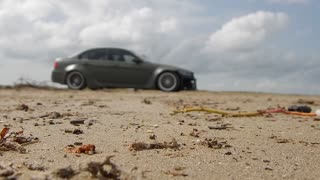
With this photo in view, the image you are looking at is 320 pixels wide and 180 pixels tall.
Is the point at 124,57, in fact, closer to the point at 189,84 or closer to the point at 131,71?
the point at 131,71

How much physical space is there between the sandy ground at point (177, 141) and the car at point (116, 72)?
7.68 metres

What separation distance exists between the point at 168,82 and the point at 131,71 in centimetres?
109

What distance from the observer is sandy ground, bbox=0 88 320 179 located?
157 inches

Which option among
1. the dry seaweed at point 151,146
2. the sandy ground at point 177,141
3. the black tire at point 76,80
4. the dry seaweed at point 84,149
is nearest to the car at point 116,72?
the black tire at point 76,80

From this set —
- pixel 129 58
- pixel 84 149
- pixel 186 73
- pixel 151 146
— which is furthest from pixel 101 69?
pixel 84 149

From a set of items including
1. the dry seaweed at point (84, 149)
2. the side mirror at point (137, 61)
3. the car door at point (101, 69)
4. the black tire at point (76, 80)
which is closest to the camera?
the dry seaweed at point (84, 149)

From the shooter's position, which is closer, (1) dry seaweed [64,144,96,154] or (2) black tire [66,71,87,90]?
(1) dry seaweed [64,144,96,154]

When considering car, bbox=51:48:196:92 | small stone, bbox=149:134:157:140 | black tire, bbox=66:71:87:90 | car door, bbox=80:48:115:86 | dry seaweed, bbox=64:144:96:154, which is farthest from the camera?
black tire, bbox=66:71:87:90

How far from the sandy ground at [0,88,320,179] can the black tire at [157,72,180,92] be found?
758 centimetres

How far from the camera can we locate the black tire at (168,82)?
16.0 meters

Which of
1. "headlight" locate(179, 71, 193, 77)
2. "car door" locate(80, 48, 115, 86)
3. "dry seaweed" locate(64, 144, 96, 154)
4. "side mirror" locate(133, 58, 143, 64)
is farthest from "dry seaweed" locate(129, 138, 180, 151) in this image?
"car door" locate(80, 48, 115, 86)

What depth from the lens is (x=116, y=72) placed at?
16.5m

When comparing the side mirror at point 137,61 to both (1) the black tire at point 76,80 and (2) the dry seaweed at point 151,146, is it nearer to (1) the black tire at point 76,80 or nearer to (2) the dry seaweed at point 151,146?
(1) the black tire at point 76,80

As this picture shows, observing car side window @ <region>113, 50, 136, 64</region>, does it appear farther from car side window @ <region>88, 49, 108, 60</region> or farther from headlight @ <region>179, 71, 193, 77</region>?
headlight @ <region>179, 71, 193, 77</region>
